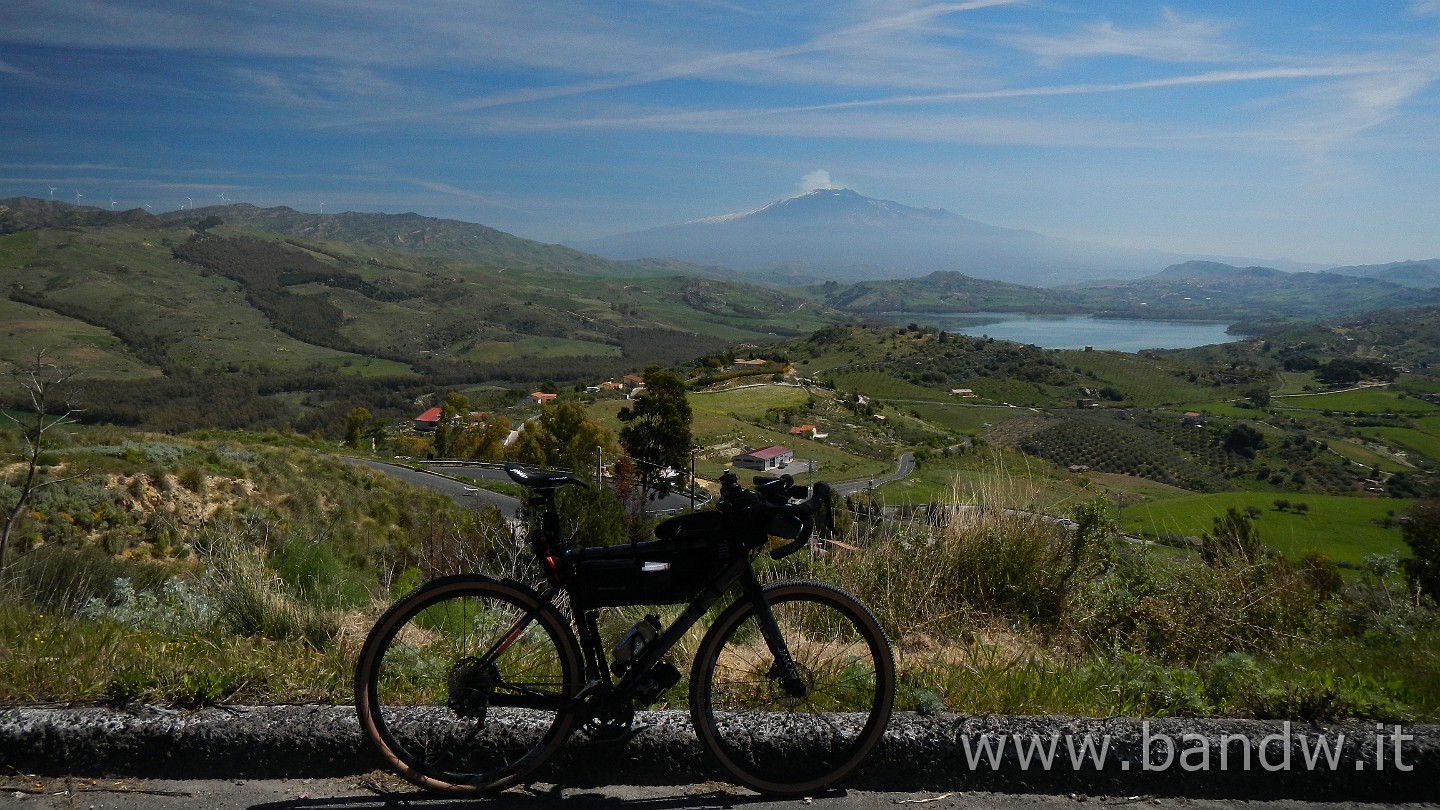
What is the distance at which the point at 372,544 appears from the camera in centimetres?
1689

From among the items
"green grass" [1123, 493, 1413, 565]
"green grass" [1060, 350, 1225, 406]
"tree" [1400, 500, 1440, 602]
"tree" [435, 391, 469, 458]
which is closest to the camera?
"tree" [1400, 500, 1440, 602]

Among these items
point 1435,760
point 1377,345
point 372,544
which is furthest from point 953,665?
point 1377,345

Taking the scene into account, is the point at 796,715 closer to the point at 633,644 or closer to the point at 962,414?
the point at 633,644

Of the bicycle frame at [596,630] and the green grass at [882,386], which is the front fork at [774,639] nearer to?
the bicycle frame at [596,630]

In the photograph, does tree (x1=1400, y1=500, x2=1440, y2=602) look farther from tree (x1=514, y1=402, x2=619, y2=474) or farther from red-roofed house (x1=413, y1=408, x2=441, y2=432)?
red-roofed house (x1=413, y1=408, x2=441, y2=432)

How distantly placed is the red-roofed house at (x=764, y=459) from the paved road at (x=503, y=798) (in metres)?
43.7

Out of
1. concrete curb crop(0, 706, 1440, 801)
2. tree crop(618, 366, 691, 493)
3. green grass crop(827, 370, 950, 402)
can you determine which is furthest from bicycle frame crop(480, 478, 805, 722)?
green grass crop(827, 370, 950, 402)

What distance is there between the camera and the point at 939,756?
2982mm

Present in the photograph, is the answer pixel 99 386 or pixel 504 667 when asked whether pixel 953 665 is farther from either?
pixel 99 386

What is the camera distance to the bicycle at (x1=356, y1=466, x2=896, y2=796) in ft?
9.55

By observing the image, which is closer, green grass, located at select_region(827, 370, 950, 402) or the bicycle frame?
the bicycle frame

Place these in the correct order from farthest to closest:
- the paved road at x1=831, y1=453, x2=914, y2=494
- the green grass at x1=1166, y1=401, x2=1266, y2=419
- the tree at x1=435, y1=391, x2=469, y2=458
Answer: the green grass at x1=1166, y1=401, x2=1266, y2=419 < the tree at x1=435, y1=391, x2=469, y2=458 < the paved road at x1=831, y1=453, x2=914, y2=494

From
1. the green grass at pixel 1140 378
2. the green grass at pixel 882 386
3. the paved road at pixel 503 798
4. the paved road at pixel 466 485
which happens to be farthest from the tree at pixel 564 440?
the green grass at pixel 1140 378

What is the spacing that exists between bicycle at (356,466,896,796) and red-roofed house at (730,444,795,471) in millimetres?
43674
